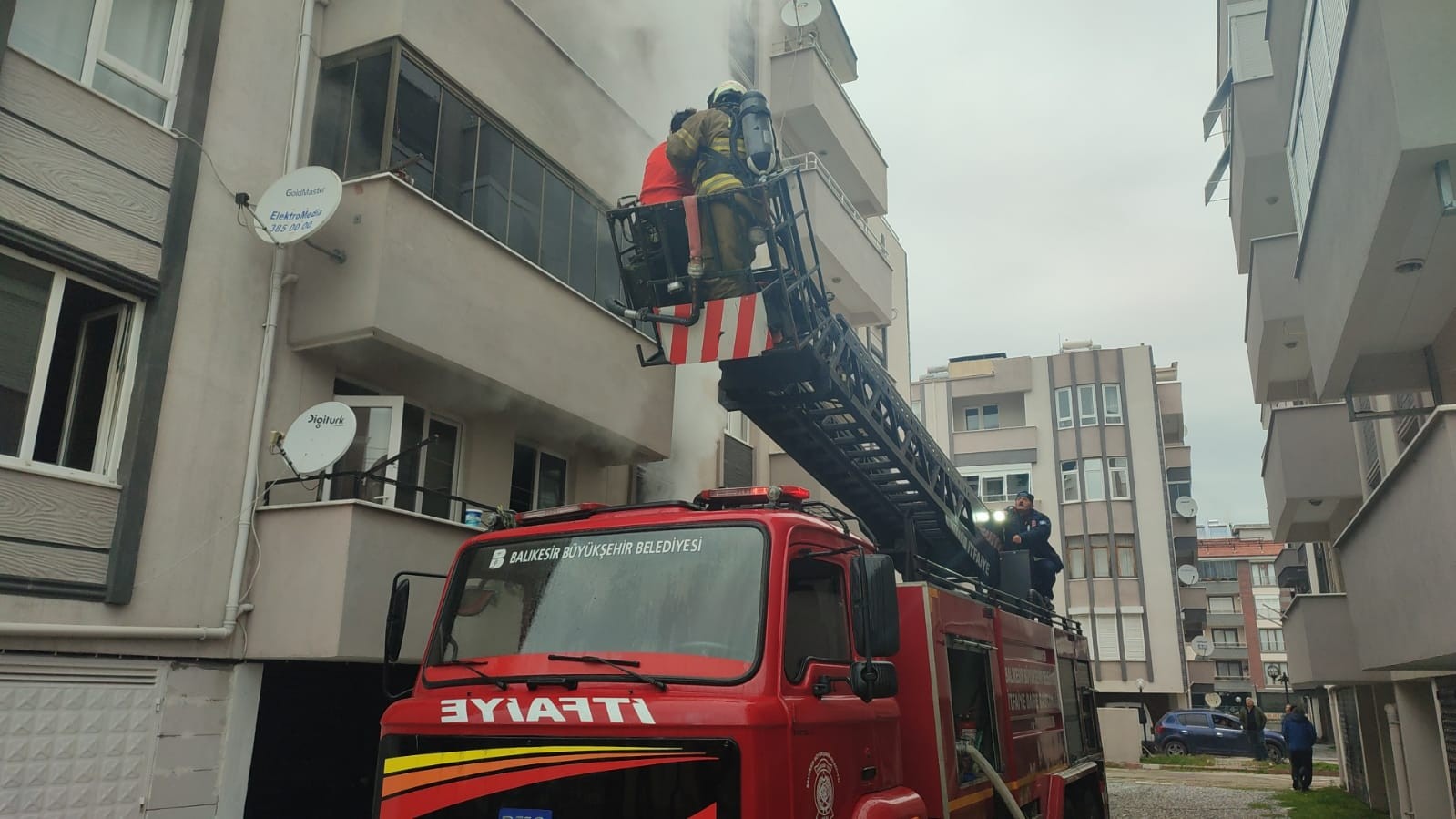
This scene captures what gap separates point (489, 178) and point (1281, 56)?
7.87 m

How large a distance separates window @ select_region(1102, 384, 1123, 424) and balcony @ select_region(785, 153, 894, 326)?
21.2m

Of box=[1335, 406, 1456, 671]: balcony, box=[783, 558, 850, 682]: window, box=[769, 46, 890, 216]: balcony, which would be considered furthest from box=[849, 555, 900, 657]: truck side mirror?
box=[769, 46, 890, 216]: balcony

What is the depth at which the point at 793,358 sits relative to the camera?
6441mm

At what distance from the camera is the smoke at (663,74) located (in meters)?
11.2

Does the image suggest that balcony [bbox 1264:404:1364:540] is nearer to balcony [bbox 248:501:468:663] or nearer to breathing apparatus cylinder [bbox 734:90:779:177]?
breathing apparatus cylinder [bbox 734:90:779:177]

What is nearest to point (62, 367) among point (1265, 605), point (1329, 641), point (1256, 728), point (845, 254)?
point (845, 254)

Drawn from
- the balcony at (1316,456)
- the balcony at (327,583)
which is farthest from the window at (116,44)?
the balcony at (1316,456)

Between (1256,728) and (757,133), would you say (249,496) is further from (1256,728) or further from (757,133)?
(1256,728)

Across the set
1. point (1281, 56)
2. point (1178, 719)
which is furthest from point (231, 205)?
point (1178, 719)

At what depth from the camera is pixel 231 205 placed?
23.6 ft

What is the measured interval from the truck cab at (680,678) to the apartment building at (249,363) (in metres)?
0.93

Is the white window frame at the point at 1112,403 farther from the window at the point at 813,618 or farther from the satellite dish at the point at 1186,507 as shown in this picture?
the window at the point at 813,618

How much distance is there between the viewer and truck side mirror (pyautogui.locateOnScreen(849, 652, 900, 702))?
4.31 meters

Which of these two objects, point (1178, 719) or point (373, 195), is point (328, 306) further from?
point (1178, 719)
